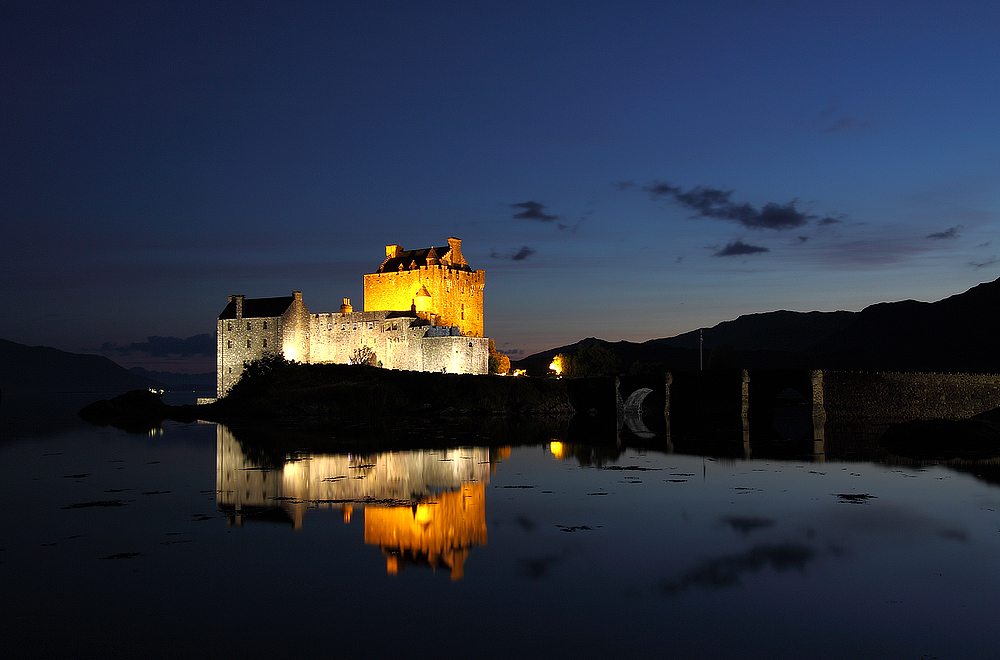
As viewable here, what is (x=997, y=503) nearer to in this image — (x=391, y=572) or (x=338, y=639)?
(x=391, y=572)

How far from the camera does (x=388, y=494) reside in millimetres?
22547

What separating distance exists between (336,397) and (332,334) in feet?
39.9

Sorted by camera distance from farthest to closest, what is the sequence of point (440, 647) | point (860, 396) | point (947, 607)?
point (860, 396), point (947, 607), point (440, 647)

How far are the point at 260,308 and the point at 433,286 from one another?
15.8 metres

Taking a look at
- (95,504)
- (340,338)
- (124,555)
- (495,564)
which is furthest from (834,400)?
(124,555)

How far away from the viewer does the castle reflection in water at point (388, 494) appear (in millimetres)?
16828

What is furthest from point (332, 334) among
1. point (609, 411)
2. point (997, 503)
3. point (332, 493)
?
point (997, 503)

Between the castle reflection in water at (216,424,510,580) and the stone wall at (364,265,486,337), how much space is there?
41.5 meters

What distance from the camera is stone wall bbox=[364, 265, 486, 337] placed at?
75.2 m

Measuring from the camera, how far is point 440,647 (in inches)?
425

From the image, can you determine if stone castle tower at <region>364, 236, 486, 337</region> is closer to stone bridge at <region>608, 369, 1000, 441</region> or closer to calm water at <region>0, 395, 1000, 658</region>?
stone bridge at <region>608, 369, 1000, 441</region>

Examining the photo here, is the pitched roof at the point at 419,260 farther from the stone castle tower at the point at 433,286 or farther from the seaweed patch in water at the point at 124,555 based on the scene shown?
the seaweed patch in water at the point at 124,555

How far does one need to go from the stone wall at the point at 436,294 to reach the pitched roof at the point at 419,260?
0.56 meters

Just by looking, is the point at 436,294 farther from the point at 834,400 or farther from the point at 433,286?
the point at 834,400
